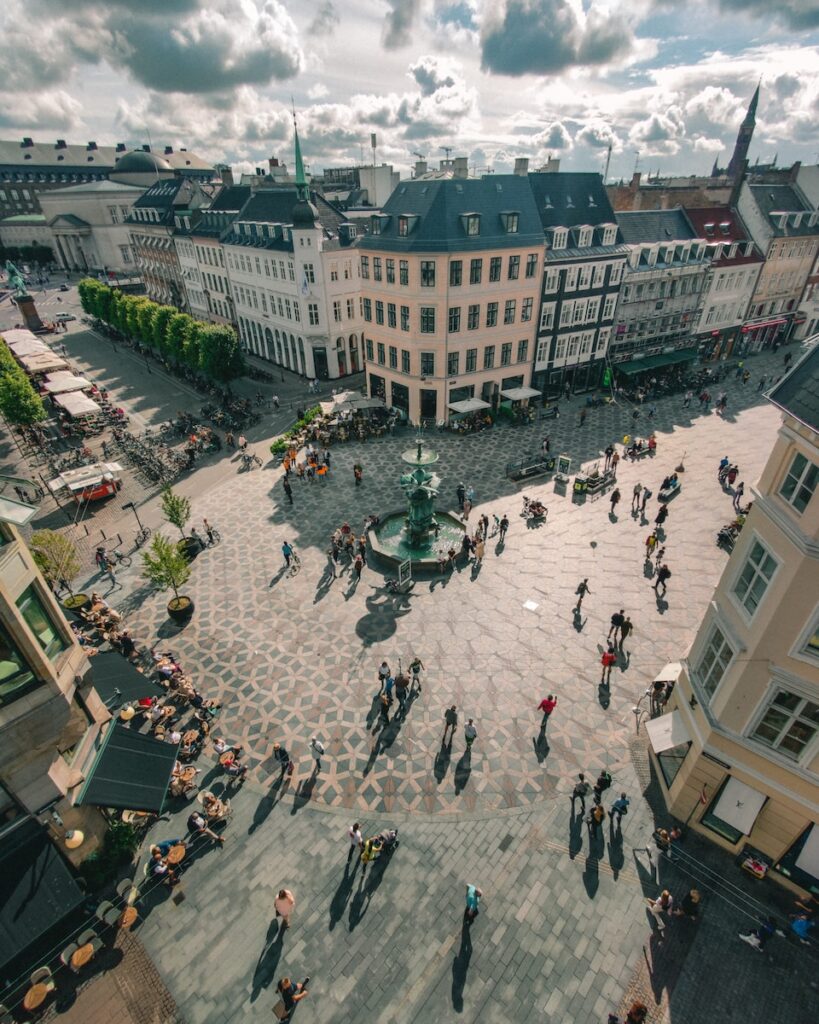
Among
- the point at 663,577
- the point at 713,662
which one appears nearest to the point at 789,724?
the point at 713,662

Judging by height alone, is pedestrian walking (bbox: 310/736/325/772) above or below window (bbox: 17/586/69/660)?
below

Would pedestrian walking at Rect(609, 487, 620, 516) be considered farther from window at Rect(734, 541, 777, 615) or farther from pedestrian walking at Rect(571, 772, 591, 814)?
pedestrian walking at Rect(571, 772, 591, 814)

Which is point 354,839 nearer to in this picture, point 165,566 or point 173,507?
point 165,566

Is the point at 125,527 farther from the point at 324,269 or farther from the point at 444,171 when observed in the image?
the point at 444,171

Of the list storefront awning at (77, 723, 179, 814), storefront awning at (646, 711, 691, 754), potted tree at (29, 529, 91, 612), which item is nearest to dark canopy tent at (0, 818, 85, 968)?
storefront awning at (77, 723, 179, 814)

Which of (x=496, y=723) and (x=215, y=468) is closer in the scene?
(x=496, y=723)

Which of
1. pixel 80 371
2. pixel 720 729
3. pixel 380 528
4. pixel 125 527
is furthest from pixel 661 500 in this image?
pixel 80 371

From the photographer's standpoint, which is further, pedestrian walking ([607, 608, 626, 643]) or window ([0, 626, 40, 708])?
pedestrian walking ([607, 608, 626, 643])
